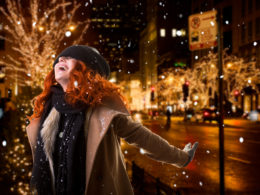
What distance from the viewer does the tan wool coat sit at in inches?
64.2

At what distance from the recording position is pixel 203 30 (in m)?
4.98

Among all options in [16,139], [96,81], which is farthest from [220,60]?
[16,139]

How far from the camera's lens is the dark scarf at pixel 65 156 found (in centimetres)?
165

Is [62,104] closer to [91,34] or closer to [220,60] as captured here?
[220,60]

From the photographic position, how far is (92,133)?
166cm

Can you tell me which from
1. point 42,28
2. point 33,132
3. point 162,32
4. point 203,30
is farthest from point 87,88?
point 162,32

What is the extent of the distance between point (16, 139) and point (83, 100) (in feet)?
16.0

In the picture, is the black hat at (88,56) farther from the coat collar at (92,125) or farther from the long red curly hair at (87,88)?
the coat collar at (92,125)

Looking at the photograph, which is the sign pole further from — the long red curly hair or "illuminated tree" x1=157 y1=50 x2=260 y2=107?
"illuminated tree" x1=157 y1=50 x2=260 y2=107

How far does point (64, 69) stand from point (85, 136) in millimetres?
474

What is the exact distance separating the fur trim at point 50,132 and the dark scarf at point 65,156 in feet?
0.09

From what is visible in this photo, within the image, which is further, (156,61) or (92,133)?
(156,61)

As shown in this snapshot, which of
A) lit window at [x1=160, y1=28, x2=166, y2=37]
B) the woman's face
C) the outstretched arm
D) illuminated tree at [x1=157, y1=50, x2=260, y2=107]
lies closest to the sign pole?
the outstretched arm

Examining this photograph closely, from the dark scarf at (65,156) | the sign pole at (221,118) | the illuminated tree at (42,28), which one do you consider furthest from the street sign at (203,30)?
the illuminated tree at (42,28)
